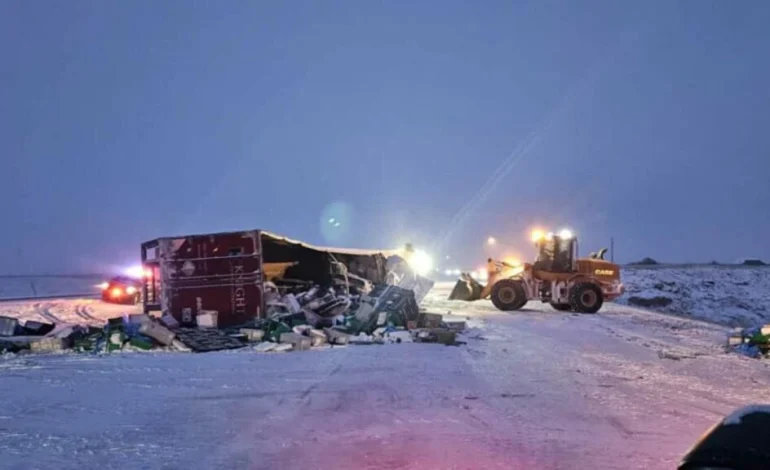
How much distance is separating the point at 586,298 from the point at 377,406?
721 inches

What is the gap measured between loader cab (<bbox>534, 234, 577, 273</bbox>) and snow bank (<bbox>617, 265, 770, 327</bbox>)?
6176 mm

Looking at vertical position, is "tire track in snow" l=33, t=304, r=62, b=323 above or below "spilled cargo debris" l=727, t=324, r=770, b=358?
above

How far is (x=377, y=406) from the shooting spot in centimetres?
891

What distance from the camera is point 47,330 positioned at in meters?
16.3

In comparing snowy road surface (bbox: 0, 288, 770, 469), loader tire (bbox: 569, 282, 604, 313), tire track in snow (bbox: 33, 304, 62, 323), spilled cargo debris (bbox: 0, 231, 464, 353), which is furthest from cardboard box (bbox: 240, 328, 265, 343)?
loader tire (bbox: 569, 282, 604, 313)

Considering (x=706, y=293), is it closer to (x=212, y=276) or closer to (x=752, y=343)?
(x=752, y=343)

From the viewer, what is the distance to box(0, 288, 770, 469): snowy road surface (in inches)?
261

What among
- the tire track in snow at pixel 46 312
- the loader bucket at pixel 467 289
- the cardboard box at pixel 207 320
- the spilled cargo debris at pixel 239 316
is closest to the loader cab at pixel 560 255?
the loader bucket at pixel 467 289

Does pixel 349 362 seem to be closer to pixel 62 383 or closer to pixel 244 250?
pixel 62 383

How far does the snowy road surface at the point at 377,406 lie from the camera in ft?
21.7

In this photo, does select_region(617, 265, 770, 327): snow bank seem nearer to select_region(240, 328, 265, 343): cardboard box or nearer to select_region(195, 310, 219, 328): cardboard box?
select_region(240, 328, 265, 343): cardboard box

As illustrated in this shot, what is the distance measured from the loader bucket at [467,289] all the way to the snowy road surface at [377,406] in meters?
14.9

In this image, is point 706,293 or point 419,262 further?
point 706,293

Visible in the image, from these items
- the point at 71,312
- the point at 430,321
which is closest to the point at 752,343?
the point at 430,321
